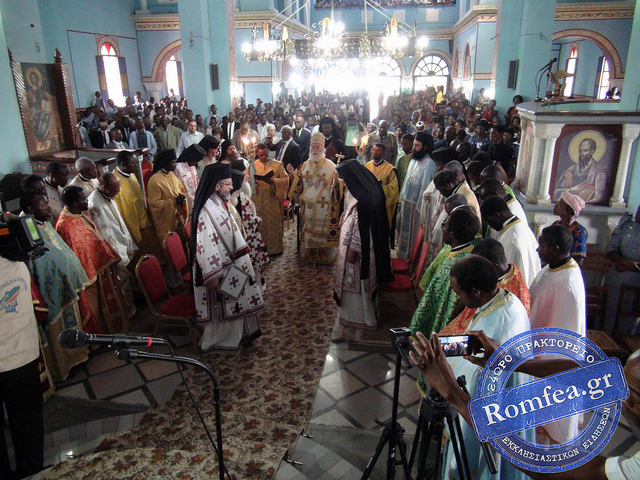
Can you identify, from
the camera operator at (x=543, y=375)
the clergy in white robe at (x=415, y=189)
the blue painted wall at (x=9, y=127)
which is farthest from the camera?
the clergy in white robe at (x=415, y=189)

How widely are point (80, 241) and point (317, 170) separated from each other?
312cm

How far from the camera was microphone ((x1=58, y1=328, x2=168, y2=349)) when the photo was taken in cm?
163

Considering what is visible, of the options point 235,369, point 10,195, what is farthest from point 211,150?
point 235,369

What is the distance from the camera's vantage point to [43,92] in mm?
6426

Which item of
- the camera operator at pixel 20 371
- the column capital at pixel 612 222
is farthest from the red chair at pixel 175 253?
the column capital at pixel 612 222

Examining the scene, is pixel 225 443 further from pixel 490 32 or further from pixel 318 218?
pixel 490 32

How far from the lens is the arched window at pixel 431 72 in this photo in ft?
93.5

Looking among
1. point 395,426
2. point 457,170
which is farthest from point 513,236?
point 395,426

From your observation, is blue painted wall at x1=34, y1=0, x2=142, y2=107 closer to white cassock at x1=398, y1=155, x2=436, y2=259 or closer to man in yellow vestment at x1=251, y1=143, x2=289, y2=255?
man in yellow vestment at x1=251, y1=143, x2=289, y2=255

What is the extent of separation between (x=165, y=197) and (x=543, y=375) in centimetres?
484

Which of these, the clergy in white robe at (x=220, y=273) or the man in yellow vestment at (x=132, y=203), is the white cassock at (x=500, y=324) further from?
the man in yellow vestment at (x=132, y=203)

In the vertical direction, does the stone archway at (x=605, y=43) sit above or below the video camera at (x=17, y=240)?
above

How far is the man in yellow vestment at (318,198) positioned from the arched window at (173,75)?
18553 millimetres

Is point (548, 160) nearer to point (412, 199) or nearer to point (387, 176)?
point (412, 199)
